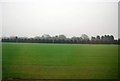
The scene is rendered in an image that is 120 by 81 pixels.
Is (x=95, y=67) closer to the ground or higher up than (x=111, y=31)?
closer to the ground

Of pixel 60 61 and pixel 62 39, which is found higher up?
pixel 62 39

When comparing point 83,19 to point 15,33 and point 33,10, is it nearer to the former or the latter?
point 33,10

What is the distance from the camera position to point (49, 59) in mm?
3531

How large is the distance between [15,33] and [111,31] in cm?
191

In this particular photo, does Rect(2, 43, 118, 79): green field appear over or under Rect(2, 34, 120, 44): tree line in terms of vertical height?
under

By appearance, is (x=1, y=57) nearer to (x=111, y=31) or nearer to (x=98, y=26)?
(x=98, y=26)

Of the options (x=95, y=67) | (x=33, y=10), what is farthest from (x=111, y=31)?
(x=33, y=10)

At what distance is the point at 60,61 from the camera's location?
11.6 ft

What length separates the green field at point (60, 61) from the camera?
351 centimetres

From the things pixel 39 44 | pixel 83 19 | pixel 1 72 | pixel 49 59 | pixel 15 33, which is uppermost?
pixel 83 19

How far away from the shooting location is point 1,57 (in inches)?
141

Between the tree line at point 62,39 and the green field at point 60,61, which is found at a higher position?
the tree line at point 62,39

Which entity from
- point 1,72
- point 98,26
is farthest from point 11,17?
point 98,26

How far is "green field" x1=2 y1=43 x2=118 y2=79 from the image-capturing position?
3.51 metres
